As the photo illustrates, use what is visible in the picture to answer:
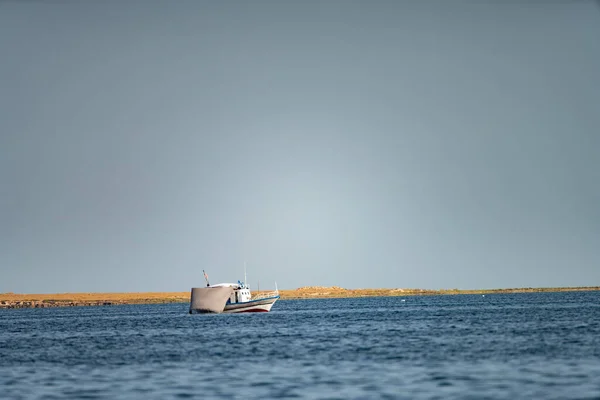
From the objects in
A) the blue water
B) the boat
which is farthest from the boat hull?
the blue water

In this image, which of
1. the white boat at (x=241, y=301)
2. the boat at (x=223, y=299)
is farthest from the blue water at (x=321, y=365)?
the white boat at (x=241, y=301)

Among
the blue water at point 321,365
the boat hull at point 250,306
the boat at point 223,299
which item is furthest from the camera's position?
the boat hull at point 250,306

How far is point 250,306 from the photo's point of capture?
126 metres

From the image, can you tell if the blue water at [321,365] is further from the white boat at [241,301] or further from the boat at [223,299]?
the white boat at [241,301]

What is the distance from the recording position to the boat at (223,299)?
4786 inches

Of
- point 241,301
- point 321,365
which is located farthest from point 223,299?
point 321,365

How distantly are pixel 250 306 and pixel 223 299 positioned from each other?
20.7 ft

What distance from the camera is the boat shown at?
12156 centimetres

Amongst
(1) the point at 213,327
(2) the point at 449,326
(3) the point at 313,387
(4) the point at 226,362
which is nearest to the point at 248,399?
(3) the point at 313,387

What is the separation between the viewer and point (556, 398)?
32781 mm

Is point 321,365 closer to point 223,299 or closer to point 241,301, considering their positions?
point 223,299

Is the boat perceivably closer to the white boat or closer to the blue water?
the white boat

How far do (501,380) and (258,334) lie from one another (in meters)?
41.6

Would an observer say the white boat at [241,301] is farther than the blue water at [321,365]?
Yes
